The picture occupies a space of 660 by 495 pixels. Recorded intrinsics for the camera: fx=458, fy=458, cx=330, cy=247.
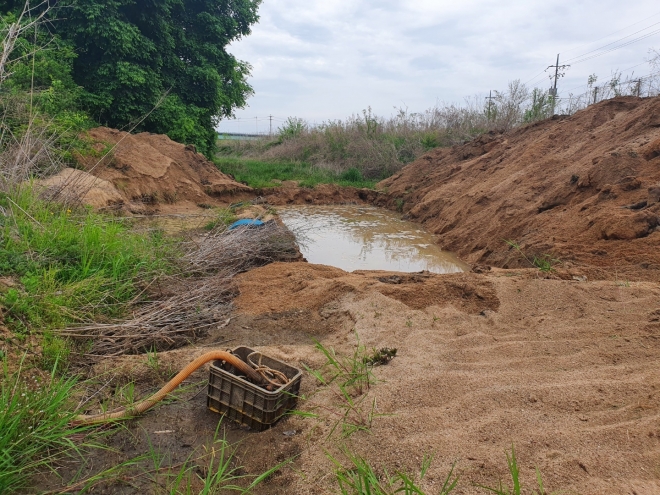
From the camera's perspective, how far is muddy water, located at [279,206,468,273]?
7617mm

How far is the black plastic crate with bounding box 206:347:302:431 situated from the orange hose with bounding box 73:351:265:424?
0.21 feet

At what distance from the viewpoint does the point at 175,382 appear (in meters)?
2.67

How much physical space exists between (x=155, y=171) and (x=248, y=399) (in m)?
9.89

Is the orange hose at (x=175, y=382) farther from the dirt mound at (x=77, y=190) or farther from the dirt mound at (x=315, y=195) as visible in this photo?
the dirt mound at (x=315, y=195)

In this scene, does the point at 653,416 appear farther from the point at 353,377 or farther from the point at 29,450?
the point at 29,450

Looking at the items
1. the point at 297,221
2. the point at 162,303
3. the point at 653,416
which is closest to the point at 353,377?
the point at 653,416

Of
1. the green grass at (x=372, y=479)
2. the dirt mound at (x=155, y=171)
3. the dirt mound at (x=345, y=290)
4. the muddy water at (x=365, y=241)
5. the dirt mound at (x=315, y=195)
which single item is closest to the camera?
the green grass at (x=372, y=479)

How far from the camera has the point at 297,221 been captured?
11.0m

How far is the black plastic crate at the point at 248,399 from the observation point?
253 centimetres

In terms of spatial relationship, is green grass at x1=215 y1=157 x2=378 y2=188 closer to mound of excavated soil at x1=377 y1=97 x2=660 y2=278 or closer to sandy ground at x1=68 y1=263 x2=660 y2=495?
mound of excavated soil at x1=377 y1=97 x2=660 y2=278

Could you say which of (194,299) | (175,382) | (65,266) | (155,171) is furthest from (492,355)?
(155,171)

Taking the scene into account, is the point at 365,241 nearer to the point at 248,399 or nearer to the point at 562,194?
the point at 562,194

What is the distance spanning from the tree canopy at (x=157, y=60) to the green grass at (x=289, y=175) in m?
1.33

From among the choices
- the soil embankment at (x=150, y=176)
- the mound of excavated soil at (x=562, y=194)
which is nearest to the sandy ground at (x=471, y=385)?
the mound of excavated soil at (x=562, y=194)
